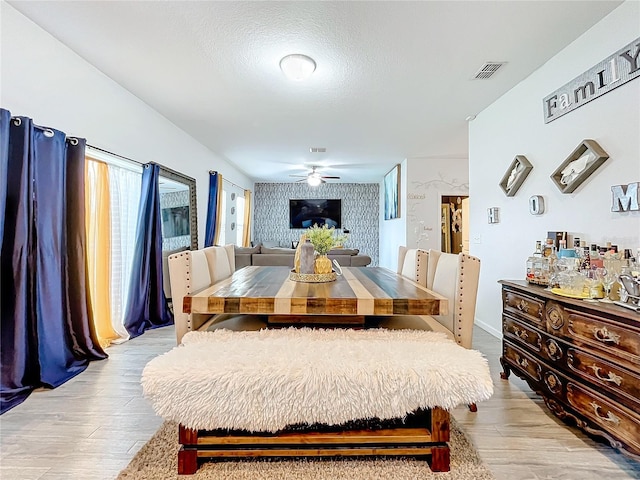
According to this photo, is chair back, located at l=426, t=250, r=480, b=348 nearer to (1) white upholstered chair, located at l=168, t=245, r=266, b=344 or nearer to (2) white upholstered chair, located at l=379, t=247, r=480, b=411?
(2) white upholstered chair, located at l=379, t=247, r=480, b=411

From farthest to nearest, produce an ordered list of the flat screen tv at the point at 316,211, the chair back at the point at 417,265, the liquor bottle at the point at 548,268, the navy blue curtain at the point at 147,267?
the flat screen tv at the point at 316,211, the navy blue curtain at the point at 147,267, the chair back at the point at 417,265, the liquor bottle at the point at 548,268

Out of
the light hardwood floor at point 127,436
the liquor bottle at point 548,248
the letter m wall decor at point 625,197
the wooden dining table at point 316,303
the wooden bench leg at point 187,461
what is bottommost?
the light hardwood floor at point 127,436

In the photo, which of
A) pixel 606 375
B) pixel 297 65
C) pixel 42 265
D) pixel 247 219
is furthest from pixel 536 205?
pixel 247 219

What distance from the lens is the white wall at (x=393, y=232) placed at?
243 inches

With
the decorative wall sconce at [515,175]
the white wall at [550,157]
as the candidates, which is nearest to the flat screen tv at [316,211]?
the white wall at [550,157]

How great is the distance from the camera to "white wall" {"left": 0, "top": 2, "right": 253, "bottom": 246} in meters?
2.09

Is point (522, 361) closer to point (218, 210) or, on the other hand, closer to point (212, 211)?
point (212, 211)

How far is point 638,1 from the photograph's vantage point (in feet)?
6.24

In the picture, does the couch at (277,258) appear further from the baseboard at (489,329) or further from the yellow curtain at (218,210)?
the baseboard at (489,329)

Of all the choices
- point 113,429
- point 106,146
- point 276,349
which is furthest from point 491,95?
point 113,429

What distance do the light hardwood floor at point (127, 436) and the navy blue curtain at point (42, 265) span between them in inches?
9.0

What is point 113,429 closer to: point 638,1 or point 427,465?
point 427,465

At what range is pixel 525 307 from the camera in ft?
6.95

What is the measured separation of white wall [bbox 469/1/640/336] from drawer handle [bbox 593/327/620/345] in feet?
2.41
